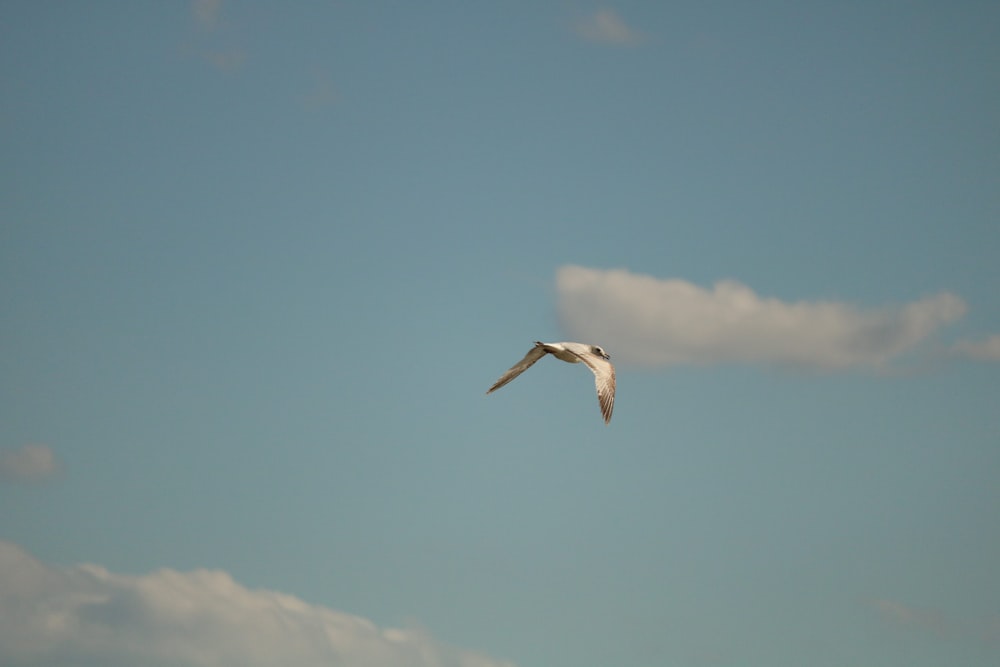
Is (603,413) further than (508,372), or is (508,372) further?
(508,372)

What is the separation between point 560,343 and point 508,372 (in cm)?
353

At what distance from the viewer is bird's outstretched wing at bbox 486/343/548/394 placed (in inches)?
2724

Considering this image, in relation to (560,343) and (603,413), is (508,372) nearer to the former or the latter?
(560,343)

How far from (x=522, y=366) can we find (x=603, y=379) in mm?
5677

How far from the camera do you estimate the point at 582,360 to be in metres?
68.3

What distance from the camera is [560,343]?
69.0m

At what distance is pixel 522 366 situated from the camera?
229ft

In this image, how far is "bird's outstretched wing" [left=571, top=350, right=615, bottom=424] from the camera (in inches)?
2549

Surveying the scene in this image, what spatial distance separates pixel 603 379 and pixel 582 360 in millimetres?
2425

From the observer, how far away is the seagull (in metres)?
65.9

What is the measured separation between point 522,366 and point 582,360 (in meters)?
3.76

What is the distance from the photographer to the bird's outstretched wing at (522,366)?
69.2 meters

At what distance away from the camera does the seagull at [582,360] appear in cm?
6588

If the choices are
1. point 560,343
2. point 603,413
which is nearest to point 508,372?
point 560,343
